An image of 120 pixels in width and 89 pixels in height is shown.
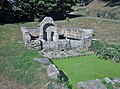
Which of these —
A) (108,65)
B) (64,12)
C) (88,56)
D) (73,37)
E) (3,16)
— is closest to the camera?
(108,65)

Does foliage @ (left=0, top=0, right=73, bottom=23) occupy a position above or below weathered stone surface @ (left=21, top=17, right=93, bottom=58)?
above

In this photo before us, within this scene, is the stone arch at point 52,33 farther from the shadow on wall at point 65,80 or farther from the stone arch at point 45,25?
the shadow on wall at point 65,80

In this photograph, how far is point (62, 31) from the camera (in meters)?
24.4

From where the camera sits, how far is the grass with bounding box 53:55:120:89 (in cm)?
1611

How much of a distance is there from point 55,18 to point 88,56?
16698 millimetres

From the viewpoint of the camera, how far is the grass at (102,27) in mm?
24775

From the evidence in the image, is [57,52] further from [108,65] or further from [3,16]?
[3,16]

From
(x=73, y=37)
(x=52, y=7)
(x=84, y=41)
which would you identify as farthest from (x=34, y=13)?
(x=84, y=41)

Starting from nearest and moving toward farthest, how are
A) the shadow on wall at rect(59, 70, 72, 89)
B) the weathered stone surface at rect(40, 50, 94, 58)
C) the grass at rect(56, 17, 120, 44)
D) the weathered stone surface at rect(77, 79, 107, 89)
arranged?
the weathered stone surface at rect(77, 79, 107, 89), the shadow on wall at rect(59, 70, 72, 89), the weathered stone surface at rect(40, 50, 94, 58), the grass at rect(56, 17, 120, 44)

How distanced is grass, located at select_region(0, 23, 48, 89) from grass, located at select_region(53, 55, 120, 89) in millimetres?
2086

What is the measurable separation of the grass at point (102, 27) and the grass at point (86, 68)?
5097 mm

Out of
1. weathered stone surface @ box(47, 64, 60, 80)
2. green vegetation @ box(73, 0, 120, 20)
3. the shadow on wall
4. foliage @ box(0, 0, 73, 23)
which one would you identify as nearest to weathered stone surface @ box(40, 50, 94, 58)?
the shadow on wall

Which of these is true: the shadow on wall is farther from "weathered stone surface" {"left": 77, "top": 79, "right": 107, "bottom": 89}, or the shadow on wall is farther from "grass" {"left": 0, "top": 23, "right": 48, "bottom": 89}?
"grass" {"left": 0, "top": 23, "right": 48, "bottom": 89}

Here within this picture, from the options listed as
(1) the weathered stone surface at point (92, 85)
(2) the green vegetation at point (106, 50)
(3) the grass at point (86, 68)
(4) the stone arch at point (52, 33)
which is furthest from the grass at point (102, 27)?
(1) the weathered stone surface at point (92, 85)
